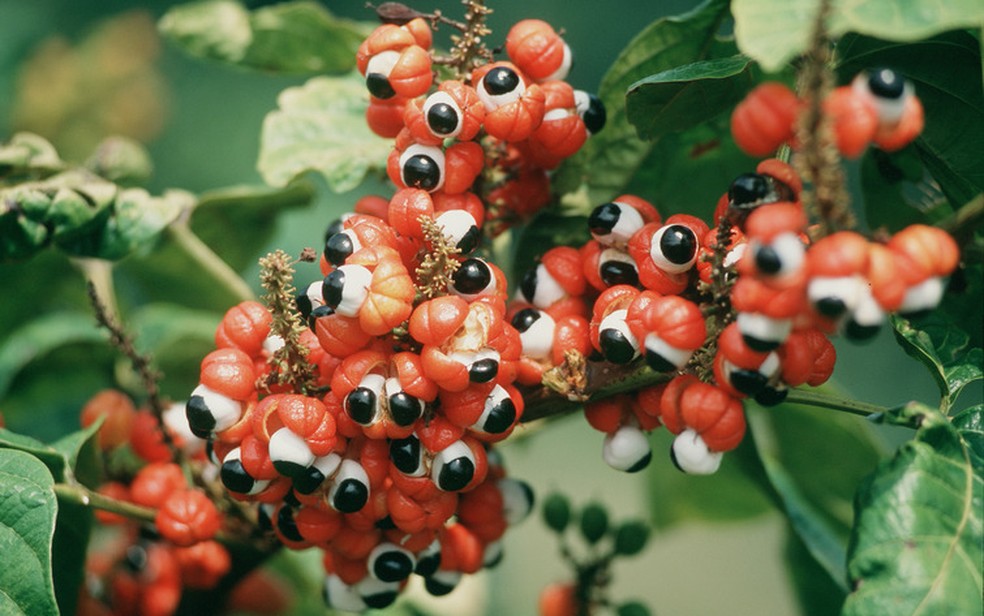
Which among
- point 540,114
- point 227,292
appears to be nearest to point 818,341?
point 540,114

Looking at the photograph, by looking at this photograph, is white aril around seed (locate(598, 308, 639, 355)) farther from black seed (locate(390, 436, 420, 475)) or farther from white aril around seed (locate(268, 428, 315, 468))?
white aril around seed (locate(268, 428, 315, 468))

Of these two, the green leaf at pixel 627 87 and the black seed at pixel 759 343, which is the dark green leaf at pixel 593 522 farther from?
the black seed at pixel 759 343

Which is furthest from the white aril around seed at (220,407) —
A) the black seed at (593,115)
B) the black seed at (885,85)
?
the black seed at (885,85)

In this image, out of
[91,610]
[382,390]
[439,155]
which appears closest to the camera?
[382,390]

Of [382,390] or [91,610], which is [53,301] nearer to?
[91,610]

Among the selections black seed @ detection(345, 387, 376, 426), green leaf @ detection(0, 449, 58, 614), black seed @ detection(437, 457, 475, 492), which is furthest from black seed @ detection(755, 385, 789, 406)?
green leaf @ detection(0, 449, 58, 614)

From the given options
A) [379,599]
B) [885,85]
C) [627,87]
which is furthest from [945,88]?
[379,599]
